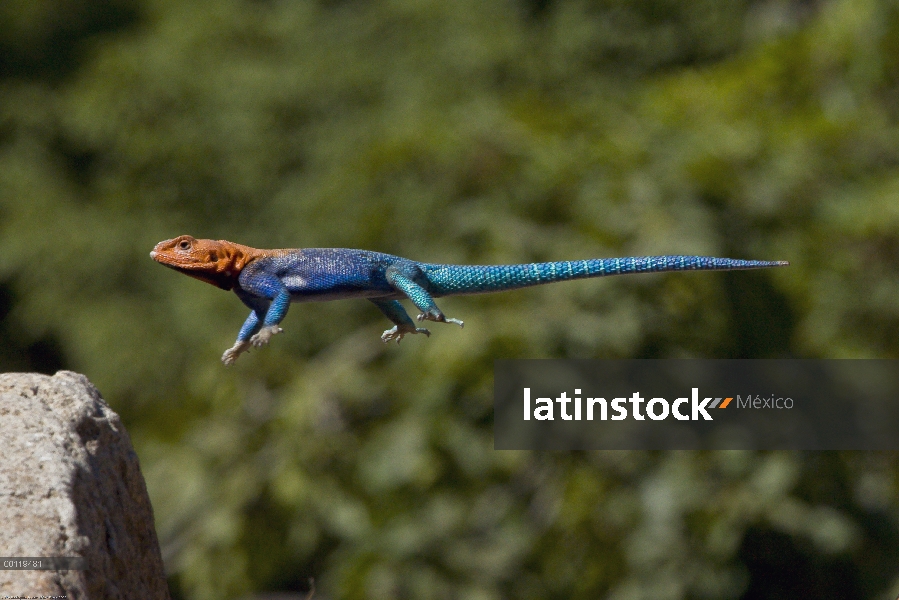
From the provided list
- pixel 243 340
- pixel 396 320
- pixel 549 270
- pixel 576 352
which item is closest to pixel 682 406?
pixel 576 352

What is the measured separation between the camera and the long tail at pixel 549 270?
5.27 ft

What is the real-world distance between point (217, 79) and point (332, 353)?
4.50 meters

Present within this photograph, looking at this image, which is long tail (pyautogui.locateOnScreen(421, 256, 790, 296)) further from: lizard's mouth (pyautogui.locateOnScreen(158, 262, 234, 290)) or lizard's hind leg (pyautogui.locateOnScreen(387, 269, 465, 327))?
lizard's mouth (pyautogui.locateOnScreen(158, 262, 234, 290))

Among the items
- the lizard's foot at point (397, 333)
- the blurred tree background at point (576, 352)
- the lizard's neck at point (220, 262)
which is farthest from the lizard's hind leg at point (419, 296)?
the blurred tree background at point (576, 352)

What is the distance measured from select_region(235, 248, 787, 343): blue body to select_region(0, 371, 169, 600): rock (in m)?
0.48

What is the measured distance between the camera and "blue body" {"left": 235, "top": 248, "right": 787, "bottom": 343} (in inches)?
67.0

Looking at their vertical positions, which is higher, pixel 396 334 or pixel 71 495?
pixel 396 334

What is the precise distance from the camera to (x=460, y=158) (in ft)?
19.7

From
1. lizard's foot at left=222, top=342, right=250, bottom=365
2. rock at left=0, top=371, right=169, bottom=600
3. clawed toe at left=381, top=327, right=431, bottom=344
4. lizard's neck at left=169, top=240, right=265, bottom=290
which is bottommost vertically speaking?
rock at left=0, top=371, right=169, bottom=600

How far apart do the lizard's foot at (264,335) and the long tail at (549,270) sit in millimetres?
260

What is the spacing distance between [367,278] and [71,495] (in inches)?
26.6

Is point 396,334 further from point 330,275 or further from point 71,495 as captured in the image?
point 71,495

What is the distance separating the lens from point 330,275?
5.62 feet

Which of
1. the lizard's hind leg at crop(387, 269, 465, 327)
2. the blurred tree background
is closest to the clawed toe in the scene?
the lizard's hind leg at crop(387, 269, 465, 327)
